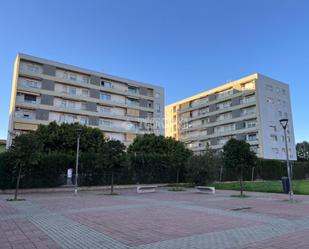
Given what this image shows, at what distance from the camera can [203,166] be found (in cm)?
2480

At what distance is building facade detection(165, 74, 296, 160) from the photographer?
59.8m

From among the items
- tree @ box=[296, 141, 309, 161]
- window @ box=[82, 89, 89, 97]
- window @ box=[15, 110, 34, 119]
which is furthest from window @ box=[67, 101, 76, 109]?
tree @ box=[296, 141, 309, 161]

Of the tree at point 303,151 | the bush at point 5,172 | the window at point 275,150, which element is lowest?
the bush at point 5,172

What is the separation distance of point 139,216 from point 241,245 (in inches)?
189

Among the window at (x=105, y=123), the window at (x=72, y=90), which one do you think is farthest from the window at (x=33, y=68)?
the window at (x=105, y=123)

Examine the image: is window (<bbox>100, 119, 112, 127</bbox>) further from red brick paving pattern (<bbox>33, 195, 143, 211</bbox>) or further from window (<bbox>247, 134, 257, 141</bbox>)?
red brick paving pattern (<bbox>33, 195, 143, 211</bbox>)

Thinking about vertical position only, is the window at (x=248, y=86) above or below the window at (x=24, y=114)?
above

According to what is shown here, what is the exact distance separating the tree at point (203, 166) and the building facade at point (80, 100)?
28.0 meters

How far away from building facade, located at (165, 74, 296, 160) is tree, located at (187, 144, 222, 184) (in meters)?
30.7

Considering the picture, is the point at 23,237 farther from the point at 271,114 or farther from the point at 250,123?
the point at 271,114

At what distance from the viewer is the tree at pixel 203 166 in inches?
976

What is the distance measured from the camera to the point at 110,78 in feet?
189

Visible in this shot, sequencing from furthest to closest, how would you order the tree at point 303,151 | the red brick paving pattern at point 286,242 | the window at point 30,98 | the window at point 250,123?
1. the tree at point 303,151
2. the window at point 250,123
3. the window at point 30,98
4. the red brick paving pattern at point 286,242

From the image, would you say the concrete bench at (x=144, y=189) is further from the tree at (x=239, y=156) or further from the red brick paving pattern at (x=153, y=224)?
the red brick paving pattern at (x=153, y=224)
